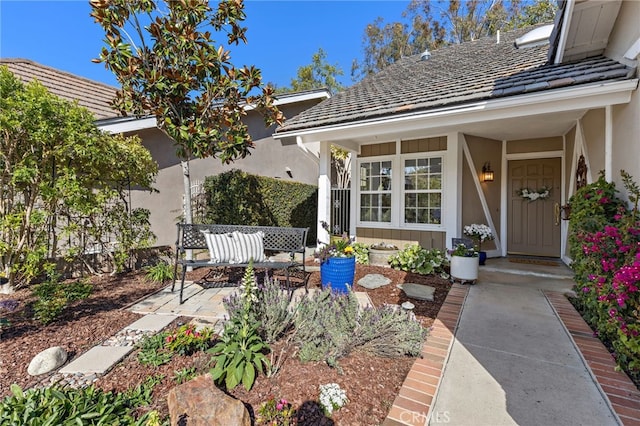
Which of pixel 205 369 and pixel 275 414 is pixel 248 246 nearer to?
pixel 205 369

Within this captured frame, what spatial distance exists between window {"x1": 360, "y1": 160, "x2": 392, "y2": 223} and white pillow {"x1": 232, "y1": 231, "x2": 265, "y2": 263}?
10.6ft

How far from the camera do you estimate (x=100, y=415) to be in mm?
1713

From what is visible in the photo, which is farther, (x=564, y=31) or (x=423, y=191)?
(x=423, y=191)

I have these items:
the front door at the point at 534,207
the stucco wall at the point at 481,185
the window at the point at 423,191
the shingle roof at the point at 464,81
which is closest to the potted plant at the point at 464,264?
the stucco wall at the point at 481,185

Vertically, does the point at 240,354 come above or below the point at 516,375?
above

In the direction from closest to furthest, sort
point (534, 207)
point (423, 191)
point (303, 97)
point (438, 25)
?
point (423, 191) < point (534, 207) < point (303, 97) < point (438, 25)

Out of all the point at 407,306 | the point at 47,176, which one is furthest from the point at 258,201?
the point at 407,306

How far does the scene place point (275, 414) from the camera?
173 cm

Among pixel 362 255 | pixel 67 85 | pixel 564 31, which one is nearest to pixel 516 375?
pixel 362 255

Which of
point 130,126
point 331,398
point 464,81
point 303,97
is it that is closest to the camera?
point 331,398

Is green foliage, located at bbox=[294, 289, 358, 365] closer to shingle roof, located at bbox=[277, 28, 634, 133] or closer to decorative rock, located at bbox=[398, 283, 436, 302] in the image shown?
decorative rock, located at bbox=[398, 283, 436, 302]

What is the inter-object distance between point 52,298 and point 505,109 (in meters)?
6.14

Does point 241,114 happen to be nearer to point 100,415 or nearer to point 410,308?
point 410,308

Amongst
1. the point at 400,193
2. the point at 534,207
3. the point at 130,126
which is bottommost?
the point at 534,207
